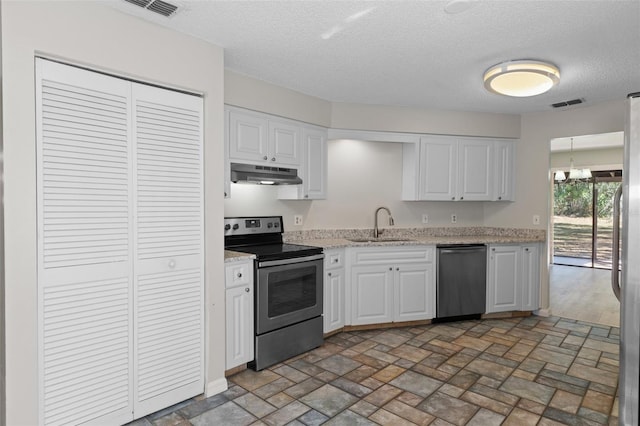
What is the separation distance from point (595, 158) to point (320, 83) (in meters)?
7.11

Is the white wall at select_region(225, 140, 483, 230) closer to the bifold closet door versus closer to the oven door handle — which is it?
the oven door handle

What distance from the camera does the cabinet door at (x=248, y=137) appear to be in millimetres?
3121

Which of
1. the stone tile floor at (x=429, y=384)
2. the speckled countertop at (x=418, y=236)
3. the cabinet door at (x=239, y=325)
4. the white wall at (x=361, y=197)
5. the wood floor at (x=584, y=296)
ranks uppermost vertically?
the white wall at (x=361, y=197)

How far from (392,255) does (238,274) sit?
1.74 metres

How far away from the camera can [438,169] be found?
14.6 feet

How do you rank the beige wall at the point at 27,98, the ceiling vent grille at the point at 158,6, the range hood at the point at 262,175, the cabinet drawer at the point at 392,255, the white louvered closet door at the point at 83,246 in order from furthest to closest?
the cabinet drawer at the point at 392,255
the range hood at the point at 262,175
the ceiling vent grille at the point at 158,6
the white louvered closet door at the point at 83,246
the beige wall at the point at 27,98

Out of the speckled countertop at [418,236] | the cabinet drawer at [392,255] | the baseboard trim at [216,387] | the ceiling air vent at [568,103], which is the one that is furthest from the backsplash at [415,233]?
the baseboard trim at [216,387]

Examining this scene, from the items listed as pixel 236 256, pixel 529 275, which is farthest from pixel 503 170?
pixel 236 256

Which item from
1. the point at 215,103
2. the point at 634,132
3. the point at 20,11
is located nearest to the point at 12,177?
the point at 20,11

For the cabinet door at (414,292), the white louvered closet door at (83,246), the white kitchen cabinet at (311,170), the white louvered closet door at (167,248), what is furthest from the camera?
the cabinet door at (414,292)

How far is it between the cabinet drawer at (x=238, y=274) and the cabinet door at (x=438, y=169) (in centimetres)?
235

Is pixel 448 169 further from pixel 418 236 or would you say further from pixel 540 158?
pixel 540 158

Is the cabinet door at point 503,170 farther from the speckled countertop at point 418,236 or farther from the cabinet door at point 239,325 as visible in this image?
the cabinet door at point 239,325

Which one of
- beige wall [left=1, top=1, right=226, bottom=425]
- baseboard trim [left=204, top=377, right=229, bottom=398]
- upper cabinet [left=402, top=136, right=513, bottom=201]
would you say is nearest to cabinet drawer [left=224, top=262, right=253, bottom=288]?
baseboard trim [left=204, top=377, right=229, bottom=398]
